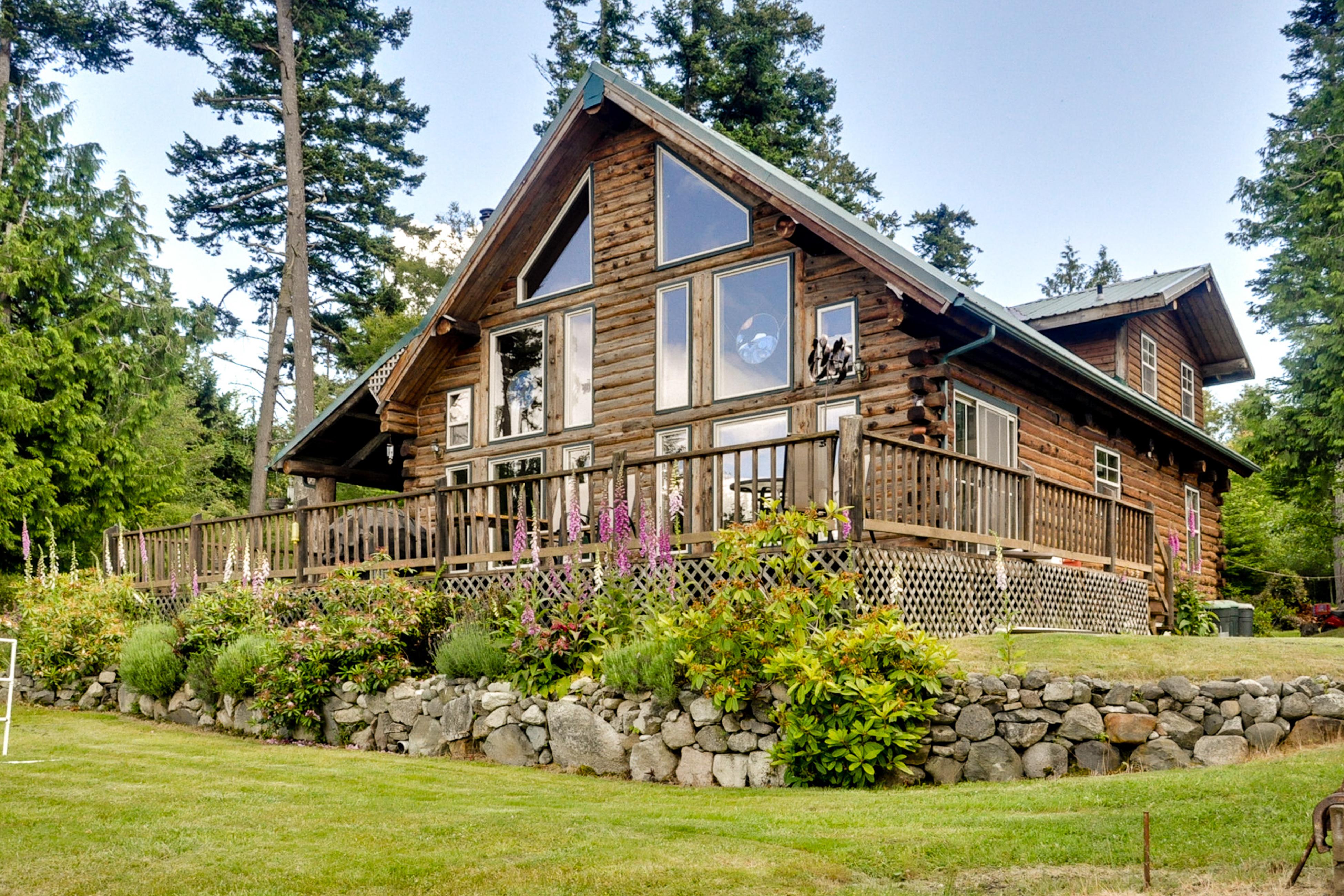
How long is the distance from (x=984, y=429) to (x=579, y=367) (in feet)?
19.1

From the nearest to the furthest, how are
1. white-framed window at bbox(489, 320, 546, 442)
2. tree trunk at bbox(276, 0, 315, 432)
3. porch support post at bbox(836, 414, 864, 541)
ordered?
porch support post at bbox(836, 414, 864, 541) < white-framed window at bbox(489, 320, 546, 442) < tree trunk at bbox(276, 0, 315, 432)

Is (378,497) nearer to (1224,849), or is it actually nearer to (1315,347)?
(1224,849)

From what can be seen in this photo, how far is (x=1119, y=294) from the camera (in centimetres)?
2162

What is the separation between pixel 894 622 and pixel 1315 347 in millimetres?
17876

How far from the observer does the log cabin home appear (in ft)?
41.7

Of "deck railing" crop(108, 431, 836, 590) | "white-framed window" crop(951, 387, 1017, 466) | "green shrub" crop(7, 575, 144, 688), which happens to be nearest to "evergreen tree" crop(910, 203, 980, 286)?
"white-framed window" crop(951, 387, 1017, 466)

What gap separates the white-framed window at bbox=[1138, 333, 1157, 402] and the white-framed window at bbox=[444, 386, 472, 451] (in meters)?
11.2

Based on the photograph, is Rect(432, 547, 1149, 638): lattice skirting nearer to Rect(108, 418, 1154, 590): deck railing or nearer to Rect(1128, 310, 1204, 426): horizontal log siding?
Rect(108, 418, 1154, 590): deck railing

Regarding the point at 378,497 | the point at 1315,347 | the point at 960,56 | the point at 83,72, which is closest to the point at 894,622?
the point at 378,497

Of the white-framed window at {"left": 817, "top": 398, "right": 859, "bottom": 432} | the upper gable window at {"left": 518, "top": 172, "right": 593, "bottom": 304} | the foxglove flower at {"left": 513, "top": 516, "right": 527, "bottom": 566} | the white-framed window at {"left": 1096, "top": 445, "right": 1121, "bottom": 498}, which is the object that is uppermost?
the upper gable window at {"left": 518, "top": 172, "right": 593, "bottom": 304}

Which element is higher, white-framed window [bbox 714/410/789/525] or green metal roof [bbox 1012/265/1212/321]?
green metal roof [bbox 1012/265/1212/321]

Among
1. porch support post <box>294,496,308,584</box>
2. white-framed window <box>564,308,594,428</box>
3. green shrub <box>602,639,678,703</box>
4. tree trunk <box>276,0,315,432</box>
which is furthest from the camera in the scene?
tree trunk <box>276,0,315,432</box>

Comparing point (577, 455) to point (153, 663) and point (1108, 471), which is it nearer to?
point (153, 663)

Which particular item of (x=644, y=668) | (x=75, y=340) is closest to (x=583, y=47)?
(x=75, y=340)
